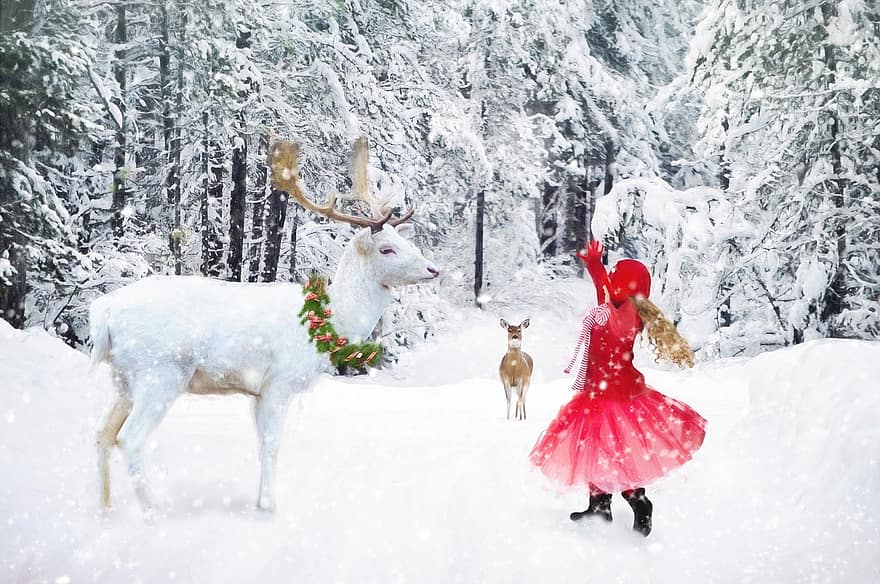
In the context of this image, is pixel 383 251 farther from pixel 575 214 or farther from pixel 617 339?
pixel 575 214

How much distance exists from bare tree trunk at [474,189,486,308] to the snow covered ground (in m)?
3.38

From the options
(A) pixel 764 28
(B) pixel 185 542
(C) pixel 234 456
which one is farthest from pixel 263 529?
(A) pixel 764 28

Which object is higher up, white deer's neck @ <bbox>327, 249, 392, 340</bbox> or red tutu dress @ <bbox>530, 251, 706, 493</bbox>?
white deer's neck @ <bbox>327, 249, 392, 340</bbox>

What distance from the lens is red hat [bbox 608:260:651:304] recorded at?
2535 mm

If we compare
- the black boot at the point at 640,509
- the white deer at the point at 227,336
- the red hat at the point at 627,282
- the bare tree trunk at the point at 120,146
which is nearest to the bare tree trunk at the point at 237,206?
the bare tree trunk at the point at 120,146

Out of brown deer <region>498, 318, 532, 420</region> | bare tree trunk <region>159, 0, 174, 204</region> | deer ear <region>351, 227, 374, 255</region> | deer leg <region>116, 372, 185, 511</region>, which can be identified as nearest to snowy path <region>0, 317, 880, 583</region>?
deer leg <region>116, 372, 185, 511</region>

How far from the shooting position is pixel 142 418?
240 centimetres

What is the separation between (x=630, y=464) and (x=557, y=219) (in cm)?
552

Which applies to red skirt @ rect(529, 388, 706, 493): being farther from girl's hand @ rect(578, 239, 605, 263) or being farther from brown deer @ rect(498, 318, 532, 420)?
brown deer @ rect(498, 318, 532, 420)

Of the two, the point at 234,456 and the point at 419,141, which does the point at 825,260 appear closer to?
the point at 419,141

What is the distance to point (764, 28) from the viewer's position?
16.5 feet

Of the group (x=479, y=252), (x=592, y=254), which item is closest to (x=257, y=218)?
(x=479, y=252)

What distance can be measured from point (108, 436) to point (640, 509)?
190 cm

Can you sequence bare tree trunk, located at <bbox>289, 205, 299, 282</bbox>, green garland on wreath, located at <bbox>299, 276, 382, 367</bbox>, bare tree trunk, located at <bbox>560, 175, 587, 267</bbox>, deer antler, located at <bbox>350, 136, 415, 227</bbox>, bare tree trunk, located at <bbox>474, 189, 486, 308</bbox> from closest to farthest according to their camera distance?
green garland on wreath, located at <bbox>299, 276, 382, 367</bbox> < deer antler, located at <bbox>350, 136, 415, 227</bbox> < bare tree trunk, located at <bbox>289, 205, 299, 282</bbox> < bare tree trunk, located at <bbox>474, 189, 486, 308</bbox> < bare tree trunk, located at <bbox>560, 175, 587, 267</bbox>
